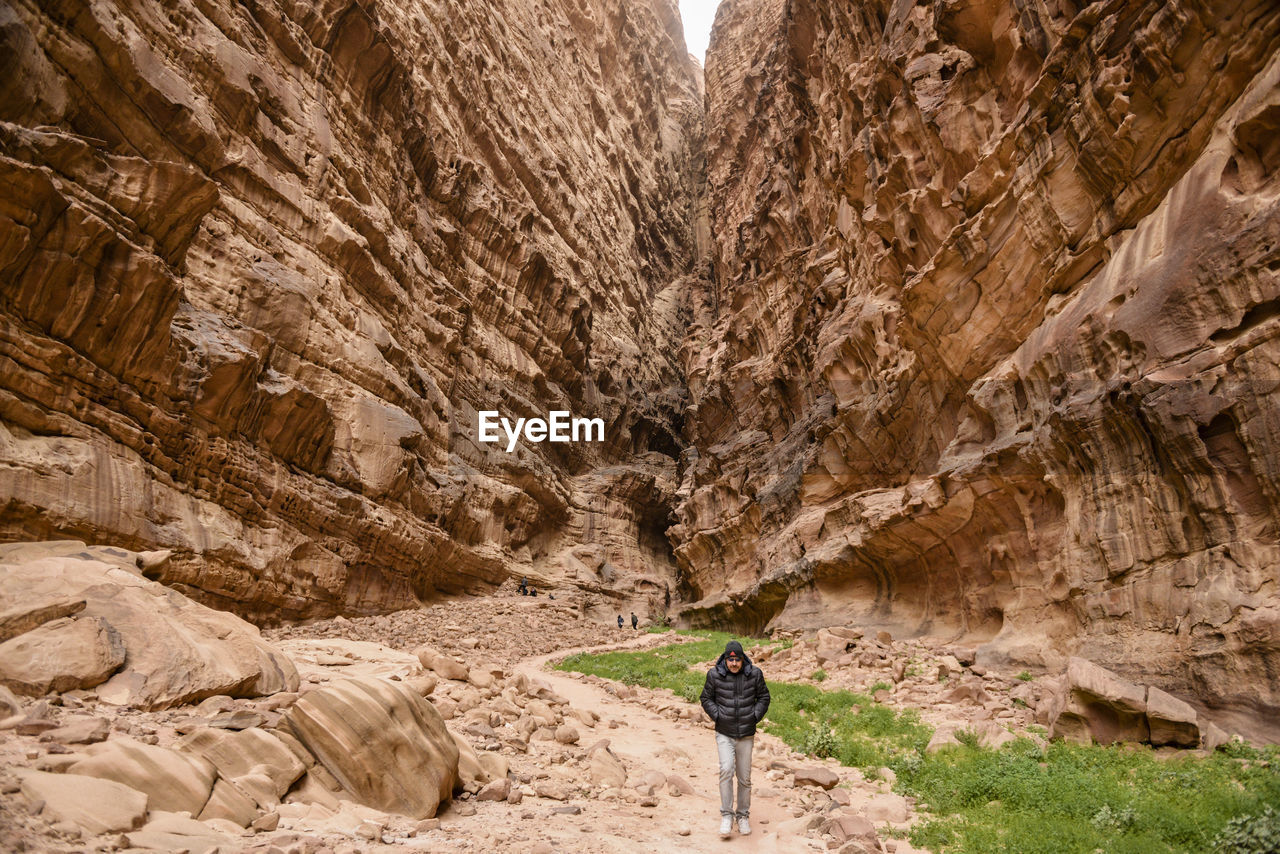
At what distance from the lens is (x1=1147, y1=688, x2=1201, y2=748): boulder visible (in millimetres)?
8430

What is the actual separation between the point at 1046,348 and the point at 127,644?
16.6 metres

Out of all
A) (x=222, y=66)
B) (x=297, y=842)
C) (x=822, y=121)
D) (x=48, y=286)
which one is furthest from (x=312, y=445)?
(x=822, y=121)

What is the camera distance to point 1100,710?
9.22m

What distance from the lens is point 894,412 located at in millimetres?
24172

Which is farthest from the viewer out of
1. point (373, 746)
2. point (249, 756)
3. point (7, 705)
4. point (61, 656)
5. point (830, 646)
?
point (830, 646)

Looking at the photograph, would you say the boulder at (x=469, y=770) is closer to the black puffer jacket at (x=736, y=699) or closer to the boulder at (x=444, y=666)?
the black puffer jacket at (x=736, y=699)

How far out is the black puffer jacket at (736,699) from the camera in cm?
727

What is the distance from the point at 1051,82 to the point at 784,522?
21.5 m

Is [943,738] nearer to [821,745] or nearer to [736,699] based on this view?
[821,745]

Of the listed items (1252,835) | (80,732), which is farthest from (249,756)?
(1252,835)

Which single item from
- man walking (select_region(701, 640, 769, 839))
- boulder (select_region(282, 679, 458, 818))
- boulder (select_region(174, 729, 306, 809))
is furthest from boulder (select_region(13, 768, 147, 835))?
man walking (select_region(701, 640, 769, 839))

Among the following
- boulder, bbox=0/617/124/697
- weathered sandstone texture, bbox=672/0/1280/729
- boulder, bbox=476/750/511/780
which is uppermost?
weathered sandstone texture, bbox=672/0/1280/729

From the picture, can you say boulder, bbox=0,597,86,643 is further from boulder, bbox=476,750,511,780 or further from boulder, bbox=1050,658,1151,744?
boulder, bbox=1050,658,1151,744

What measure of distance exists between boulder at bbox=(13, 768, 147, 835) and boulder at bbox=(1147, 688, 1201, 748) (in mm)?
10933
